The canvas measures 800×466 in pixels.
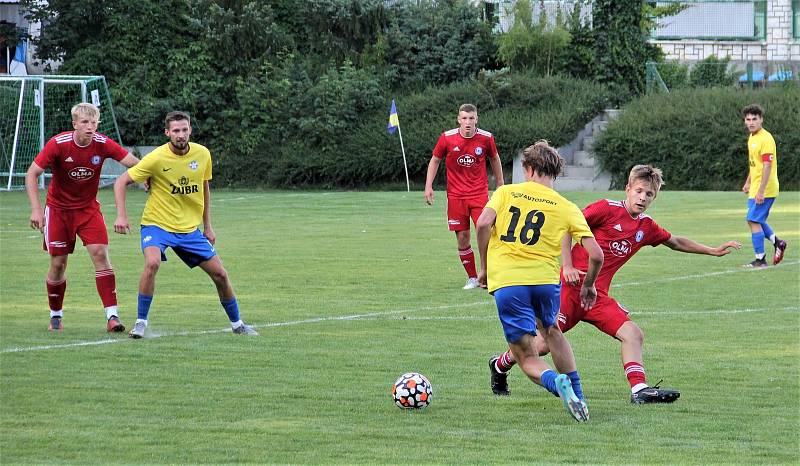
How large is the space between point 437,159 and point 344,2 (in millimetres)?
26743

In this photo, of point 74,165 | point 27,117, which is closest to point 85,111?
point 74,165

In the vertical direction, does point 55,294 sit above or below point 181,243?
below

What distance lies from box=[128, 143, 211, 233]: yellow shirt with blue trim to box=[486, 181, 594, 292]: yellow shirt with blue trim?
3820mm

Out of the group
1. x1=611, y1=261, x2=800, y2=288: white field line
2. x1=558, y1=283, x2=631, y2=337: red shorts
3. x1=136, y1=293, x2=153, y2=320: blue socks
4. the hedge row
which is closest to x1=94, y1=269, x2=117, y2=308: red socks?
x1=136, y1=293, x2=153, y2=320: blue socks

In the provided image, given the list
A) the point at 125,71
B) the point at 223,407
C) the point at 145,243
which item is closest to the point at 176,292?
the point at 145,243

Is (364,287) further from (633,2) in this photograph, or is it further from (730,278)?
(633,2)

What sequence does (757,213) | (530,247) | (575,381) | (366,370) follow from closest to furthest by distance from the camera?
1. (530,247)
2. (575,381)
3. (366,370)
4. (757,213)

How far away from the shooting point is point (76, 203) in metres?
10.8

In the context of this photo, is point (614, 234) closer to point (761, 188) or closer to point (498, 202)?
point (498, 202)

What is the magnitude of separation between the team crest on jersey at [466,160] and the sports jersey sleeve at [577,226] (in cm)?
709

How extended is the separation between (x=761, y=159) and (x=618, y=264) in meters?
8.44

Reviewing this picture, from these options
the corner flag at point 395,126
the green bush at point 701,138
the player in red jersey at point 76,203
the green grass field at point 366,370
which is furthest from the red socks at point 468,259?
the green bush at point 701,138

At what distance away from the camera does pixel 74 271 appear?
50.9 ft

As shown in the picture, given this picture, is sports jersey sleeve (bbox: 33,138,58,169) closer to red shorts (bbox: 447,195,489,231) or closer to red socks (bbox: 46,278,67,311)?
red socks (bbox: 46,278,67,311)
